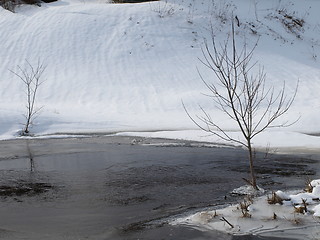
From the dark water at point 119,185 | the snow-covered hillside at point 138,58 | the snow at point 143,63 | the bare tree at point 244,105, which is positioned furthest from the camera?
the snow-covered hillside at point 138,58

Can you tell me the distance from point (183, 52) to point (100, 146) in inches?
456

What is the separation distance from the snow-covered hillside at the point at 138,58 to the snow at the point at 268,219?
20.1 feet

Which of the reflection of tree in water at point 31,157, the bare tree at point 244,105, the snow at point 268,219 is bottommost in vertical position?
the snow at point 268,219

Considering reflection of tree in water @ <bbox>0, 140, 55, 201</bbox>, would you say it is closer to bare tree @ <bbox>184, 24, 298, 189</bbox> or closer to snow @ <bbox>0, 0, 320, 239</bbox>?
bare tree @ <bbox>184, 24, 298, 189</bbox>

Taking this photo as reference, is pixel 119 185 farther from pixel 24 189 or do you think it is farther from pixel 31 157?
pixel 31 157

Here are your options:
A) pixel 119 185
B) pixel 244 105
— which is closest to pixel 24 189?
pixel 119 185

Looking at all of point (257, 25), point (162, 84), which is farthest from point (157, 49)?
point (257, 25)

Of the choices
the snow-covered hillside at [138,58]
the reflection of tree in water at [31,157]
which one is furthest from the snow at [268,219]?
the snow-covered hillside at [138,58]

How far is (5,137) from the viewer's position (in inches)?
574

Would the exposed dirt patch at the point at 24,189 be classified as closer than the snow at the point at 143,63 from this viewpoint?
Yes

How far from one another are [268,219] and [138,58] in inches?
679

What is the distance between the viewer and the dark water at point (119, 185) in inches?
246

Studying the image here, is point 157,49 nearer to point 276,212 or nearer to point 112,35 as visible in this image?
point 112,35

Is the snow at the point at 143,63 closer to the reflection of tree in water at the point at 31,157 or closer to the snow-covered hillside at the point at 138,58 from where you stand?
the snow-covered hillside at the point at 138,58
